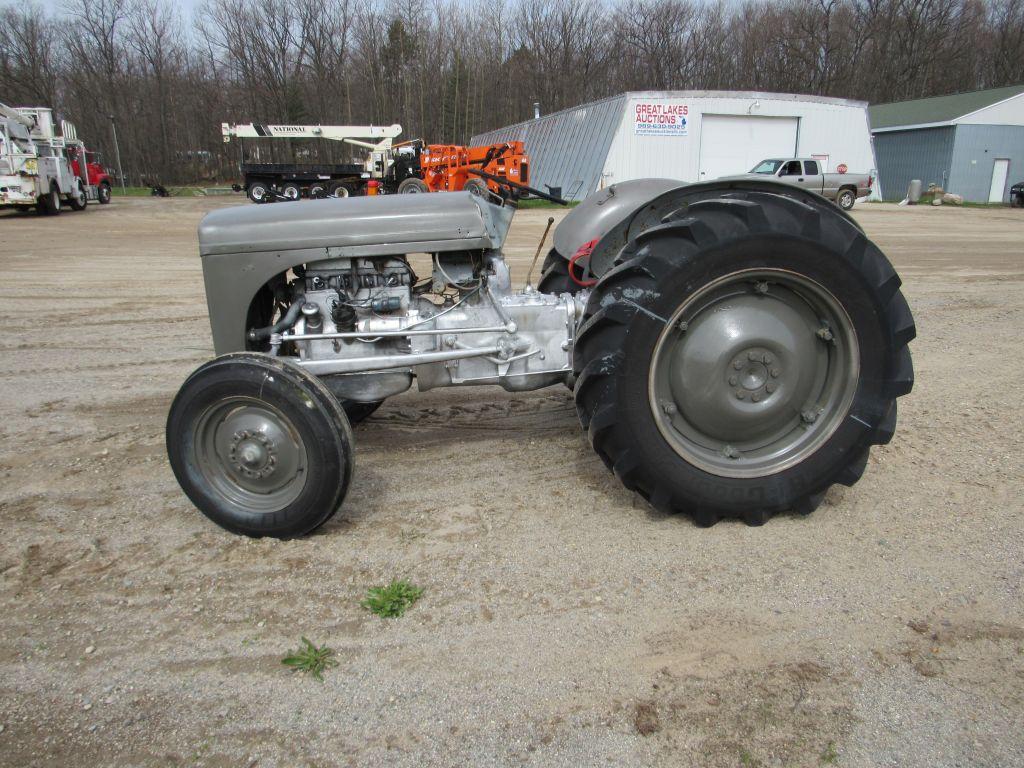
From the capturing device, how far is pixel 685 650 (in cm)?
228

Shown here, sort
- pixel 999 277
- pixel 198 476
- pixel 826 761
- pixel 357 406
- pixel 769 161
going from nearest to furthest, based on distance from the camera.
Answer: pixel 826 761 < pixel 198 476 < pixel 357 406 < pixel 999 277 < pixel 769 161

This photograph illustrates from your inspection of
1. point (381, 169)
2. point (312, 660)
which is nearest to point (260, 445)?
point (312, 660)

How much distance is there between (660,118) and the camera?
26.3 meters

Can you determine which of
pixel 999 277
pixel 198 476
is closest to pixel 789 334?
pixel 198 476

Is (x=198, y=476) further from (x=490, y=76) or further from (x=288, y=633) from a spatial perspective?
(x=490, y=76)

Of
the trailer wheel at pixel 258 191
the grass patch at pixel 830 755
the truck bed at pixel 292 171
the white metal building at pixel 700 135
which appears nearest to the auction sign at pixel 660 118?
the white metal building at pixel 700 135

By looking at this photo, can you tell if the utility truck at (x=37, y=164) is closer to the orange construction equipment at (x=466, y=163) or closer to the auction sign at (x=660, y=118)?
the orange construction equipment at (x=466, y=163)

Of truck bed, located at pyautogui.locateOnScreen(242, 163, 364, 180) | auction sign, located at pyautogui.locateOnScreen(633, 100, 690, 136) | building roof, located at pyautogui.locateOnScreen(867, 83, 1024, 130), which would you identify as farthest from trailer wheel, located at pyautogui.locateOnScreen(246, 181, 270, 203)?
building roof, located at pyautogui.locateOnScreen(867, 83, 1024, 130)

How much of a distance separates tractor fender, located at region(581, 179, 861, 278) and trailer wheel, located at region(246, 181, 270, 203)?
26.7m

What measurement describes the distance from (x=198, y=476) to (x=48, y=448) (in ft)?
5.65

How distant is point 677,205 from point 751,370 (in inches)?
35.3

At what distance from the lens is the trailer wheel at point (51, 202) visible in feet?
67.6

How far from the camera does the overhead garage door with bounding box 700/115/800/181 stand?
2714cm

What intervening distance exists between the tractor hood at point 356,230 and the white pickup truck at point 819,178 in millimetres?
21362
